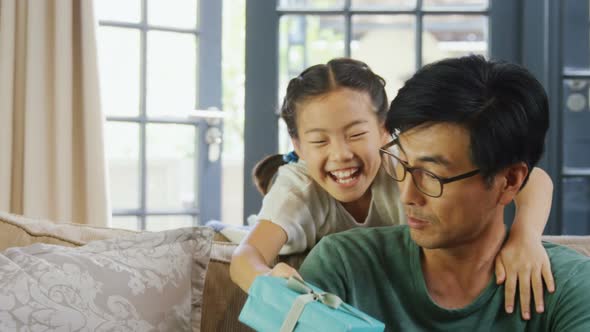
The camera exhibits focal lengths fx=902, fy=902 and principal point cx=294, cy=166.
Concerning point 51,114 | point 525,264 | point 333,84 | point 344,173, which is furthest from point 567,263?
point 51,114

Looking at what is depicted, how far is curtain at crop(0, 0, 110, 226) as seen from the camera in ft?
11.1

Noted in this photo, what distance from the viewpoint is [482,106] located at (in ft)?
4.78

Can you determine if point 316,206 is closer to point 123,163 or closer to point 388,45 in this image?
point 388,45

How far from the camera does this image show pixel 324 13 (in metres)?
3.35

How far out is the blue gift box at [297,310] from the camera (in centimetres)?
118

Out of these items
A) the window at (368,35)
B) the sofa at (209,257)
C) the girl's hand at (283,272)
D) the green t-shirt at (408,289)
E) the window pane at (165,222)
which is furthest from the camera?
the window pane at (165,222)

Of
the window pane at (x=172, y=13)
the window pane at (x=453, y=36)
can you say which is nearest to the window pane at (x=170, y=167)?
the window pane at (x=172, y=13)

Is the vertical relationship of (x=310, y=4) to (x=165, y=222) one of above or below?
above

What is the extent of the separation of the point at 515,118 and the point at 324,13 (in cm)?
196

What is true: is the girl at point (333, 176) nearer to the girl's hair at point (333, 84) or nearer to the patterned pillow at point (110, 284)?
the girl's hair at point (333, 84)

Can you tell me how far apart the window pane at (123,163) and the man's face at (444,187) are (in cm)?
264

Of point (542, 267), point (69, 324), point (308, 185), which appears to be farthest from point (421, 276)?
point (69, 324)

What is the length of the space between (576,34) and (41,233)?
2.39 metres

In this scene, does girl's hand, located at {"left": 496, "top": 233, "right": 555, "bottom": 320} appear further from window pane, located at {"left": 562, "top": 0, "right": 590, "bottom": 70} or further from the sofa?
window pane, located at {"left": 562, "top": 0, "right": 590, "bottom": 70}
